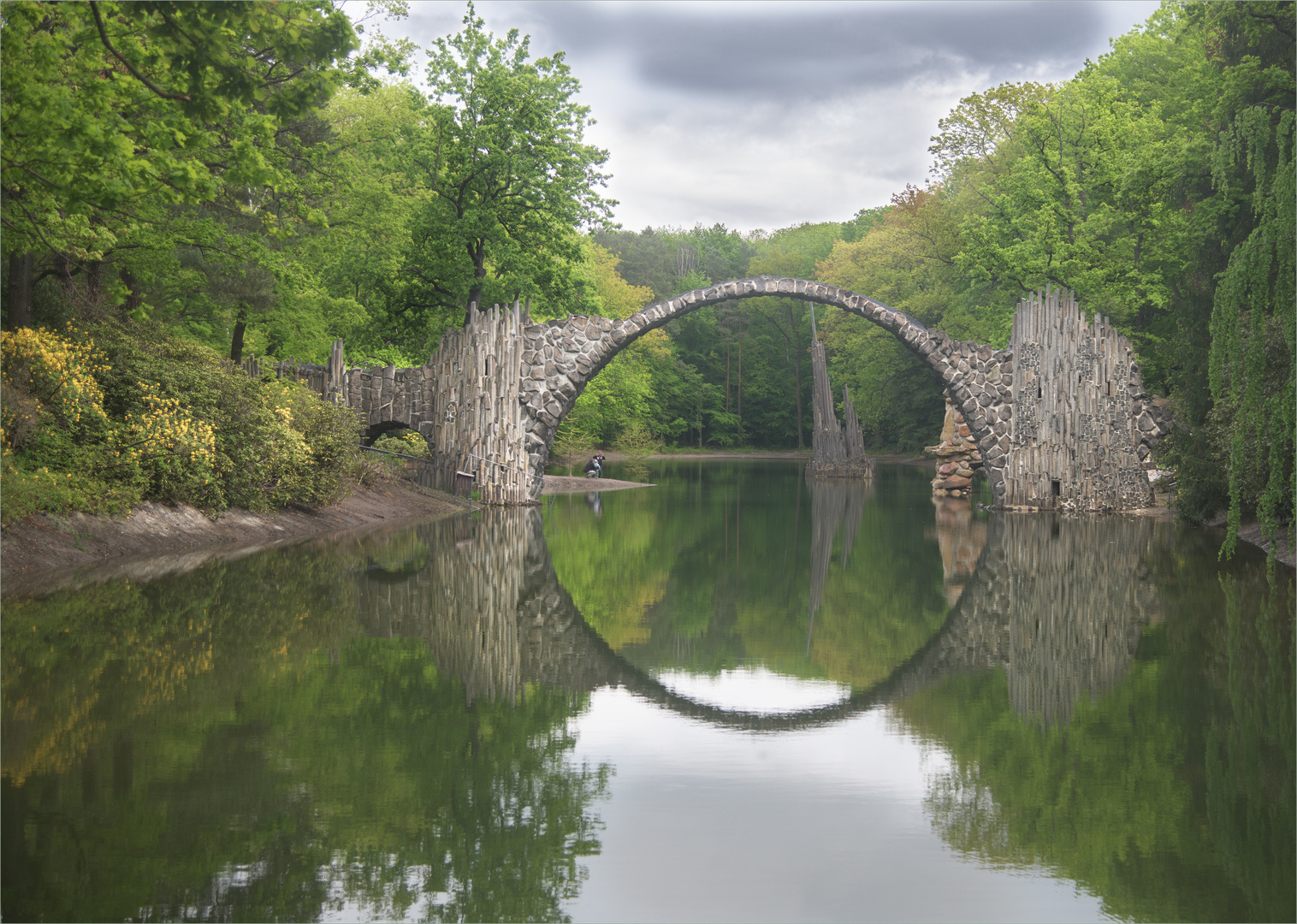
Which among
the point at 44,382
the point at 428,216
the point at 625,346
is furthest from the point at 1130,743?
the point at 428,216

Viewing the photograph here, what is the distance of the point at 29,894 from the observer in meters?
3.87

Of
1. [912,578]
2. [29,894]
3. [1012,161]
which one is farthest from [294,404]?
[1012,161]

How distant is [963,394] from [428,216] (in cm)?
Result: 1277

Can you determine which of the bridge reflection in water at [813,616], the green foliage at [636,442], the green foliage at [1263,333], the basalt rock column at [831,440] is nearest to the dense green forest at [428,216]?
the green foliage at [1263,333]

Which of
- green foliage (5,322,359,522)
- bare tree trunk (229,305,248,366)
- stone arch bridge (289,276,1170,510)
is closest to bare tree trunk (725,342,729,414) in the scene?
stone arch bridge (289,276,1170,510)

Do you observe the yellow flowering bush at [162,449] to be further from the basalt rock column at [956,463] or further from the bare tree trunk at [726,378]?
the bare tree trunk at [726,378]

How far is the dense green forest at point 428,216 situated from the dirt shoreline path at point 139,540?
0.45m

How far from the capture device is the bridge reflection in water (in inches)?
292

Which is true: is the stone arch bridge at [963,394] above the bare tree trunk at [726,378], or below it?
below

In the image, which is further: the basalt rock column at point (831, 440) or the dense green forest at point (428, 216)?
the basalt rock column at point (831, 440)

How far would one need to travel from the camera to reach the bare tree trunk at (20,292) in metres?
14.4

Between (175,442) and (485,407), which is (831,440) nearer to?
(485,407)

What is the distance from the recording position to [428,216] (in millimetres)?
26344

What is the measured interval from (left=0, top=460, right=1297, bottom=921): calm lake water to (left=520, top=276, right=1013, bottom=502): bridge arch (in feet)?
36.7
